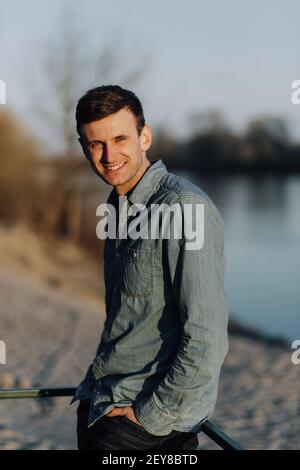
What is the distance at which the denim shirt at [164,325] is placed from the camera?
2.08 meters

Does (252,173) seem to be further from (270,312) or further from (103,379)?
(103,379)

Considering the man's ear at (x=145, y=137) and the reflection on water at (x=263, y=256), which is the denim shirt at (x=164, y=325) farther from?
the reflection on water at (x=263, y=256)

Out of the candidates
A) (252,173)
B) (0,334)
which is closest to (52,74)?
(0,334)

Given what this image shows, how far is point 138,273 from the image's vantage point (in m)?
2.21

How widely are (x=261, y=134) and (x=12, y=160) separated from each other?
945 inches

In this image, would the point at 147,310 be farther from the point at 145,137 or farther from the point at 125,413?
the point at 145,137

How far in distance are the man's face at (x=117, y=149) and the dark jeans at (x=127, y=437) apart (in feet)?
2.50

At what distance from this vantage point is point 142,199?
7.59 feet

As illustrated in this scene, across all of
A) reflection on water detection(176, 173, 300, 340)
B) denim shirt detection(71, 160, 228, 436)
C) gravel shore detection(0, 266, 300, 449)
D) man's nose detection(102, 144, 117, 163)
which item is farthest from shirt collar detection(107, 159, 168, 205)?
reflection on water detection(176, 173, 300, 340)

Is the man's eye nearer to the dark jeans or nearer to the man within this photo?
the man

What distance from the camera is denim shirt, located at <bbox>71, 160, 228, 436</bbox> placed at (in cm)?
208

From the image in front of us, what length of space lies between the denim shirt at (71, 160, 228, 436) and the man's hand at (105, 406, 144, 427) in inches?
0.6

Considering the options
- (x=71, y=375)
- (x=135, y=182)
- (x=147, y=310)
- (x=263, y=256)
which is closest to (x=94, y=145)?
(x=135, y=182)

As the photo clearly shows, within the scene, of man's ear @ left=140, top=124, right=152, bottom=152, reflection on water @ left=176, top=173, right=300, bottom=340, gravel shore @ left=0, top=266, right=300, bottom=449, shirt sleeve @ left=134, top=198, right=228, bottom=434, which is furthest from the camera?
reflection on water @ left=176, top=173, right=300, bottom=340
